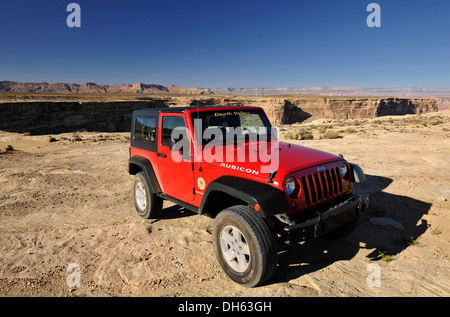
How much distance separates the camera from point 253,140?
15.5 feet

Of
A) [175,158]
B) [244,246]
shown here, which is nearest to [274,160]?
[244,246]

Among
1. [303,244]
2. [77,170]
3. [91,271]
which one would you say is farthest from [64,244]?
[77,170]

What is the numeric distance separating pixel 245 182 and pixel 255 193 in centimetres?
32

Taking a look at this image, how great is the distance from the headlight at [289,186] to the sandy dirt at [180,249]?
115cm

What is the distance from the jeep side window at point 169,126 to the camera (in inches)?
179

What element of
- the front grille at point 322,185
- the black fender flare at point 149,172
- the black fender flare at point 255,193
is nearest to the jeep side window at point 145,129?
the black fender flare at point 149,172

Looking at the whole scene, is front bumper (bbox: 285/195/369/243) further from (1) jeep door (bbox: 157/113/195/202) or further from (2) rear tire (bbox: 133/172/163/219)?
(2) rear tire (bbox: 133/172/163/219)

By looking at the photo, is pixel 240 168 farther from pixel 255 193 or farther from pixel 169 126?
pixel 169 126

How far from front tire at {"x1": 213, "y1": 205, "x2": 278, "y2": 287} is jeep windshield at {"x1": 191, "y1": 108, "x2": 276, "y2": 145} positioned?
4.67 ft

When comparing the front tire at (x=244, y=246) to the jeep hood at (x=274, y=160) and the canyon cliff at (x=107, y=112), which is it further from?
the canyon cliff at (x=107, y=112)

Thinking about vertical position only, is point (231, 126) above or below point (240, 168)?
above

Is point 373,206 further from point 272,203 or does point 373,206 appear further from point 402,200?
point 272,203

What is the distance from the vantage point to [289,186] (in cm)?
334

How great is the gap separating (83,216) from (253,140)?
13.2 ft
